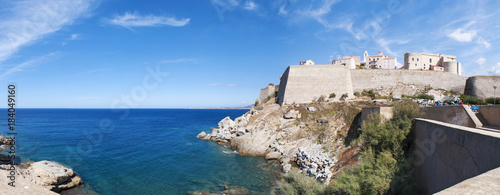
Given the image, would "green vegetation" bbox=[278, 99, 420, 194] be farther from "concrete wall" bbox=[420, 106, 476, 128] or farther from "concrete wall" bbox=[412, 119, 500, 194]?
"concrete wall" bbox=[420, 106, 476, 128]

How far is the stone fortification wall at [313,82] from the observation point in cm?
3378

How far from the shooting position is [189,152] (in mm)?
26297

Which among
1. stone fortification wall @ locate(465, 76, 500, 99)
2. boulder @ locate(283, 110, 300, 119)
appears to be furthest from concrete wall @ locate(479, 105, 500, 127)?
stone fortification wall @ locate(465, 76, 500, 99)

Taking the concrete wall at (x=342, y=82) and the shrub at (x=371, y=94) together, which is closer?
the shrub at (x=371, y=94)

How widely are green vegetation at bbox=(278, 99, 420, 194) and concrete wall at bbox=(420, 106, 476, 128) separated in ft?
4.19

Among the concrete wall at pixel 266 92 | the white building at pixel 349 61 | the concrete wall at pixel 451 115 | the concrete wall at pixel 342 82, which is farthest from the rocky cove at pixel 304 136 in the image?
the white building at pixel 349 61

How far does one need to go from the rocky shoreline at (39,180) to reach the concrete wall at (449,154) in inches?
737

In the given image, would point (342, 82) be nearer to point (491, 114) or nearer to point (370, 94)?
point (370, 94)

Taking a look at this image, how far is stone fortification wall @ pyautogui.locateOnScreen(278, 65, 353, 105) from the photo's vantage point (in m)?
33.8

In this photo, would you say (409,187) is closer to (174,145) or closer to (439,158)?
(439,158)

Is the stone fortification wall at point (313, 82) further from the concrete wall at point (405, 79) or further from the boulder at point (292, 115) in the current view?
the boulder at point (292, 115)

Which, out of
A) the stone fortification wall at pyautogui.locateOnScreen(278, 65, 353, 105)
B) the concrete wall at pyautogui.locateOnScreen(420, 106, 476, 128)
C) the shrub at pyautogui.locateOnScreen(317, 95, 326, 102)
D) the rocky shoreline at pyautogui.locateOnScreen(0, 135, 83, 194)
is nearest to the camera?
the concrete wall at pyautogui.locateOnScreen(420, 106, 476, 128)

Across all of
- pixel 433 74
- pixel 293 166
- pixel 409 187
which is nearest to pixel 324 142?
pixel 293 166

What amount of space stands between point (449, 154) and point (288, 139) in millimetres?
17939
